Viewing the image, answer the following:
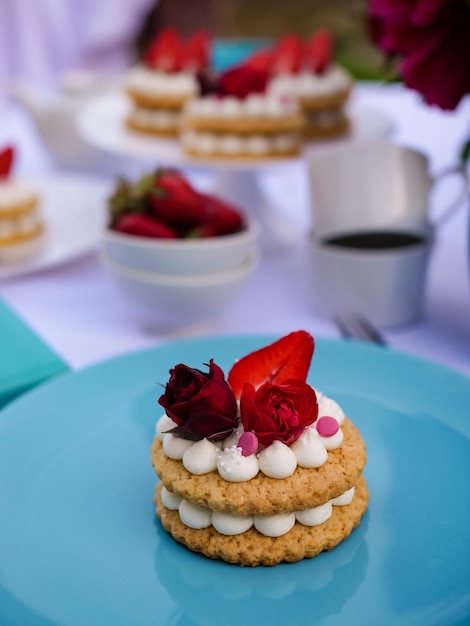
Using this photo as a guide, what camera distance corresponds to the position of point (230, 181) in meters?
1.72

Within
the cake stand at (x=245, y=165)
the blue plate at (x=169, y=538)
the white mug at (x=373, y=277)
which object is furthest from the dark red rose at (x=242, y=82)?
the blue plate at (x=169, y=538)

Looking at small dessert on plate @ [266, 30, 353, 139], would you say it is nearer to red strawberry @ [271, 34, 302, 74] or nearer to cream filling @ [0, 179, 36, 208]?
red strawberry @ [271, 34, 302, 74]

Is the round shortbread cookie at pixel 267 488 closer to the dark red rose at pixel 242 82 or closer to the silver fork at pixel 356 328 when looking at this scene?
the silver fork at pixel 356 328

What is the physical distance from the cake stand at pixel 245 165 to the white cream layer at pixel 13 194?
0.57ft

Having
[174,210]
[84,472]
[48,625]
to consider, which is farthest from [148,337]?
[48,625]

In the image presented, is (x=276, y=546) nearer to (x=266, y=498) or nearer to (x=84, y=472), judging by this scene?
(x=266, y=498)

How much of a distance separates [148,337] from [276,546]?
0.58 m

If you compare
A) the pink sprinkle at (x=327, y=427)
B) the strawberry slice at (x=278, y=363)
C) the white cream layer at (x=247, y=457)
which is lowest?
the pink sprinkle at (x=327, y=427)

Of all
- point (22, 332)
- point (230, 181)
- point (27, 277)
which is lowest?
point (230, 181)

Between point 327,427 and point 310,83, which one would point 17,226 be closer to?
point 310,83

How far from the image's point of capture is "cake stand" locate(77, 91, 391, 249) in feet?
5.30

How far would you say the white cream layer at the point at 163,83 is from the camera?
76.5 inches

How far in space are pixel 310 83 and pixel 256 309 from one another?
743 millimetres

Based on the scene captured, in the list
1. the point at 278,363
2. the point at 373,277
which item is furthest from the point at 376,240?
the point at 278,363
